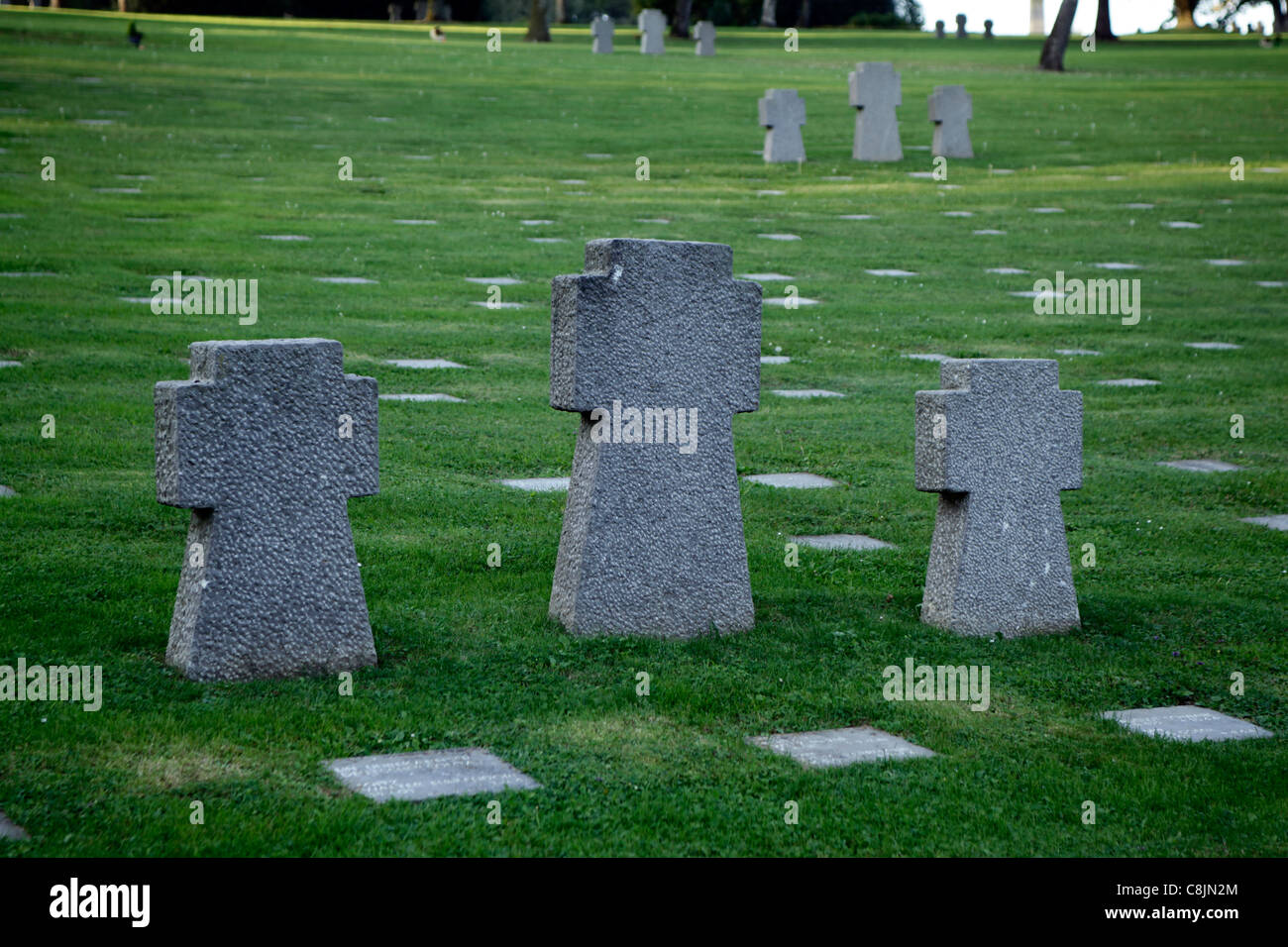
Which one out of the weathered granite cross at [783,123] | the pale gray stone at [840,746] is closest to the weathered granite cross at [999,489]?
the pale gray stone at [840,746]

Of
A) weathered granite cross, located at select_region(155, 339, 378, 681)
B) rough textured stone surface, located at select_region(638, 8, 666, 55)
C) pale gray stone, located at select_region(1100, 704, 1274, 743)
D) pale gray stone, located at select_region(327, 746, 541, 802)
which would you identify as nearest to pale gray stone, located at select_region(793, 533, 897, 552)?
pale gray stone, located at select_region(1100, 704, 1274, 743)

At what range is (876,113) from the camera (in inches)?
952

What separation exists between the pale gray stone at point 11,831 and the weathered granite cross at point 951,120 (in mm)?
22407

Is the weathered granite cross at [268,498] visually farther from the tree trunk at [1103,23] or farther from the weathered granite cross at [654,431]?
the tree trunk at [1103,23]

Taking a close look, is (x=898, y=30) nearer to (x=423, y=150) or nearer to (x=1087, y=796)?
(x=423, y=150)

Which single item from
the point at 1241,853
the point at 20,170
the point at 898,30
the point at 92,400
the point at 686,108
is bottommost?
the point at 1241,853

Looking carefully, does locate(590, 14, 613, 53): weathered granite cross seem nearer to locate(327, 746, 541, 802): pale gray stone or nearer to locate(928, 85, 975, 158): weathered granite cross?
locate(928, 85, 975, 158): weathered granite cross

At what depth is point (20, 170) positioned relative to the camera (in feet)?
61.6

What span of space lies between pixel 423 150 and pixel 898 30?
47.6m

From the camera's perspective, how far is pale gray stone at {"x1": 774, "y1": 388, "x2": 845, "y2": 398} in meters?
10.6

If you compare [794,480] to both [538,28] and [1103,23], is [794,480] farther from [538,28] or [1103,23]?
[1103,23]

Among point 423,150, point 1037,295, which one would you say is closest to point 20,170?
point 423,150

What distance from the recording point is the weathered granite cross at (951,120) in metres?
24.4

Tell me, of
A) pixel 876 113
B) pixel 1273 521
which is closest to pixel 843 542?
pixel 1273 521
